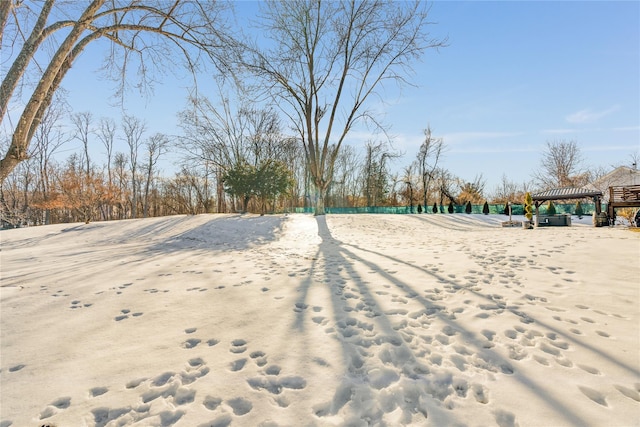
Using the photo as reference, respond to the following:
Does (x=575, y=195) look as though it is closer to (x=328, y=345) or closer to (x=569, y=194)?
(x=569, y=194)

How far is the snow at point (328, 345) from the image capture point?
2.16 m

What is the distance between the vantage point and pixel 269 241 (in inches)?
479

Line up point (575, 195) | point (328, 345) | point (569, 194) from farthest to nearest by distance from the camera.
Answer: point (569, 194), point (575, 195), point (328, 345)

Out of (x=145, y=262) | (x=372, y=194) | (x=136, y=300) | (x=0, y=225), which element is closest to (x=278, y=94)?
(x=145, y=262)

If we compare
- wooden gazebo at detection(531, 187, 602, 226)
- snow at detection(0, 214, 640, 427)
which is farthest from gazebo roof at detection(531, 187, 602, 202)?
snow at detection(0, 214, 640, 427)

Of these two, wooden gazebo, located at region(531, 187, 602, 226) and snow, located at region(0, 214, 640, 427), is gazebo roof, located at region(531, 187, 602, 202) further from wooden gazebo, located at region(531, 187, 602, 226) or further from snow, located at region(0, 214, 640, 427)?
snow, located at region(0, 214, 640, 427)

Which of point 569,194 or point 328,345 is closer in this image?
point 328,345

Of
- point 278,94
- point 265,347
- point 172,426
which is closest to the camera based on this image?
point 172,426

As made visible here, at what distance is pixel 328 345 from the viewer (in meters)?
3.07

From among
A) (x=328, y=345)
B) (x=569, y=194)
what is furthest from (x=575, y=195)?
(x=328, y=345)

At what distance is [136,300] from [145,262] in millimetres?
3405

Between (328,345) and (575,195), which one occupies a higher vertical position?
(575,195)

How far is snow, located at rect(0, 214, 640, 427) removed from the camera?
2.16 meters

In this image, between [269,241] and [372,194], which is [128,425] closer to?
[269,241]
